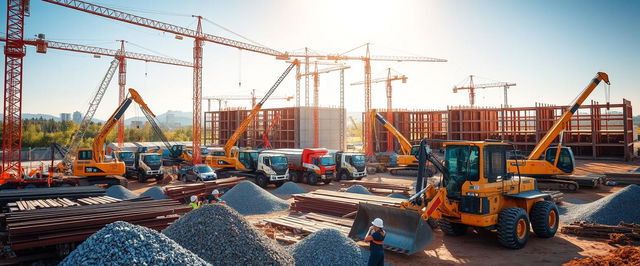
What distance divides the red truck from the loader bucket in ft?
42.9

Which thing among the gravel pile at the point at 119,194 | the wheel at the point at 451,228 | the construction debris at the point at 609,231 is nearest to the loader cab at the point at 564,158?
the construction debris at the point at 609,231

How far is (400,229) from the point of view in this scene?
9211 mm

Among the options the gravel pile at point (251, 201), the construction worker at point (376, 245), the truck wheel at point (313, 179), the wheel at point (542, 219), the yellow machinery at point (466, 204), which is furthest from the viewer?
the truck wheel at point (313, 179)

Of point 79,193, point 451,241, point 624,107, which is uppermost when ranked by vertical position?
point 624,107

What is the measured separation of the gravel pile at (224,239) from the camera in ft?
23.0

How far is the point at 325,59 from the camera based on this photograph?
5053cm

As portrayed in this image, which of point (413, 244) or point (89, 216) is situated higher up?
point (89, 216)

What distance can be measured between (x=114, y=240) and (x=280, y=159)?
1669 centimetres

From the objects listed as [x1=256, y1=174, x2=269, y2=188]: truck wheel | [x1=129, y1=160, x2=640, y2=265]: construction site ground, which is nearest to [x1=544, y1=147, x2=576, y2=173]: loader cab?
[x1=129, y1=160, x2=640, y2=265]: construction site ground

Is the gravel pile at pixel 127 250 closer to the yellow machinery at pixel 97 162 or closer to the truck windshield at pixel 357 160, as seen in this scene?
the yellow machinery at pixel 97 162

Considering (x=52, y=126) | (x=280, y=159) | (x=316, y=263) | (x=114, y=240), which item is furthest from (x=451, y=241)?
(x=52, y=126)

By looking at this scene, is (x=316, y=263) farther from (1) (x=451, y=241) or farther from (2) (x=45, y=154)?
(2) (x=45, y=154)

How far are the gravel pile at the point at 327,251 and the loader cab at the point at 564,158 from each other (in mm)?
15806

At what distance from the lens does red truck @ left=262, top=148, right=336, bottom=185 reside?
75.6 feet
